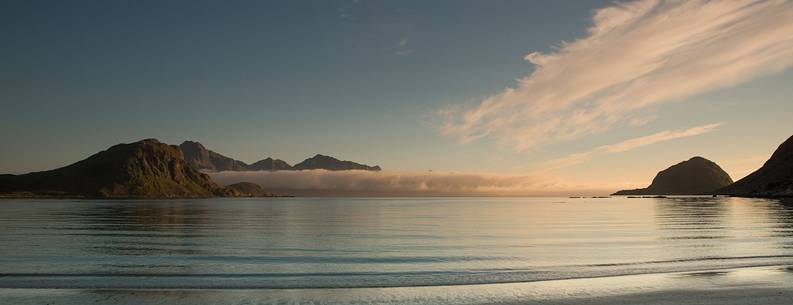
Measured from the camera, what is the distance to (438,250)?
117ft

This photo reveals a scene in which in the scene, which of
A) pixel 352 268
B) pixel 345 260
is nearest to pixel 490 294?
pixel 352 268

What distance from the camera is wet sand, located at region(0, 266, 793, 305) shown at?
Answer: 1816cm

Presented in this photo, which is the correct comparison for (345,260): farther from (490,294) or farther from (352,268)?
(490,294)

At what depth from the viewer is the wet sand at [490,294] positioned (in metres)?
18.2

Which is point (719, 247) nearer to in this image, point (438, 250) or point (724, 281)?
point (724, 281)

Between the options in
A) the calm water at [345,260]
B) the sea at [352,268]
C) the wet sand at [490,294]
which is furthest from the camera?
the calm water at [345,260]

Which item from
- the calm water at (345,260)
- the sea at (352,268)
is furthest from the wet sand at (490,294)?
the calm water at (345,260)

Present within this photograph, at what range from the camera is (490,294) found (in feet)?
63.8

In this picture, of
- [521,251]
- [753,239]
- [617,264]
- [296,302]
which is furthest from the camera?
[753,239]

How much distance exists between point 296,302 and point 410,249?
18917mm

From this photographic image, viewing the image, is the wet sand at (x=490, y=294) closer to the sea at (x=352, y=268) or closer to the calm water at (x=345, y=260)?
the sea at (x=352, y=268)

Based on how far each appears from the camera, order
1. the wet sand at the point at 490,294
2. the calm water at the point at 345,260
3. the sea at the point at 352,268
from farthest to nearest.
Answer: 1. the calm water at the point at 345,260
2. the sea at the point at 352,268
3. the wet sand at the point at 490,294

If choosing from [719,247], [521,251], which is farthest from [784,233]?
[521,251]

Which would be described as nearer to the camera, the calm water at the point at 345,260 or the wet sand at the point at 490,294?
the wet sand at the point at 490,294
